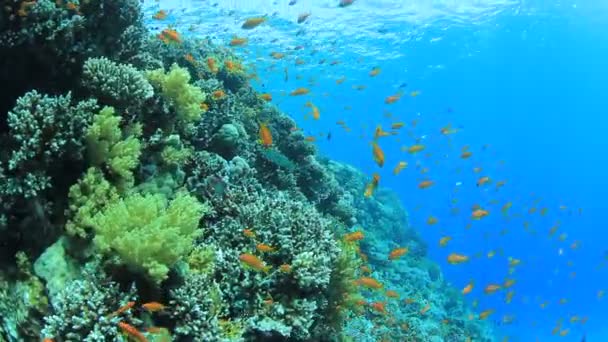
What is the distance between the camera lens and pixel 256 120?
12.3m

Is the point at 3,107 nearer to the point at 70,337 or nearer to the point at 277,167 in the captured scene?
the point at 70,337

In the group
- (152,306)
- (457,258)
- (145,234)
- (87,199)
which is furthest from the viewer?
(457,258)

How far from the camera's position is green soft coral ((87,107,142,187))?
5043 mm

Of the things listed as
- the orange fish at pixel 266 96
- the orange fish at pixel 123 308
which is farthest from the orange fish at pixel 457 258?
the orange fish at pixel 123 308

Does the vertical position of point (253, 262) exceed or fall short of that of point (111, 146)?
it falls short

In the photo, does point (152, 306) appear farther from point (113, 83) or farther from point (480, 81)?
point (480, 81)

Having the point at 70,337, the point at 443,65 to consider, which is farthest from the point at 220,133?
the point at 443,65

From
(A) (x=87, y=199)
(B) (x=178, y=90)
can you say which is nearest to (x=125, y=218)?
(A) (x=87, y=199)

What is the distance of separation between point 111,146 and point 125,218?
1136 mm

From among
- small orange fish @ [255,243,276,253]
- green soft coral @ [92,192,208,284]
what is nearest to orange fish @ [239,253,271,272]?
small orange fish @ [255,243,276,253]

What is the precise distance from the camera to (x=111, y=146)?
5211 mm

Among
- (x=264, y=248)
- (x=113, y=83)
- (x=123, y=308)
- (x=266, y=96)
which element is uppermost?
(x=113, y=83)

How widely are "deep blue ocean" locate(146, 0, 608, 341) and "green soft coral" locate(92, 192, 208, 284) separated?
10.8 meters

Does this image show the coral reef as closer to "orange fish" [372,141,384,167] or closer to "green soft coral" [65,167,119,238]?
"green soft coral" [65,167,119,238]
